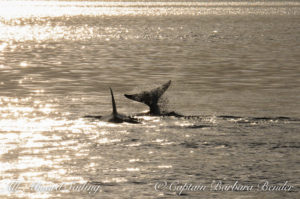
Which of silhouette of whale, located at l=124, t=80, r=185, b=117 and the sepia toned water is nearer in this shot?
the sepia toned water

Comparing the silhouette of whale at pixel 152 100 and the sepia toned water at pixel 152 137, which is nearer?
the sepia toned water at pixel 152 137

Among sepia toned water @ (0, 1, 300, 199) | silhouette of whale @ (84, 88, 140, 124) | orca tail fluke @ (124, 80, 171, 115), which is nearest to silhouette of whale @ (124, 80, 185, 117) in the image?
orca tail fluke @ (124, 80, 171, 115)

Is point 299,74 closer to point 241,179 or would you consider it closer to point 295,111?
point 295,111

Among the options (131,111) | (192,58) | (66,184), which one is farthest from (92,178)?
(192,58)

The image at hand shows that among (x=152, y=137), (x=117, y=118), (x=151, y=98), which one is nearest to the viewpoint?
(x=152, y=137)

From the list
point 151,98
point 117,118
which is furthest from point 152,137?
point 151,98

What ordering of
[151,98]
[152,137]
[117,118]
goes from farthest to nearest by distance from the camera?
[151,98]
[117,118]
[152,137]

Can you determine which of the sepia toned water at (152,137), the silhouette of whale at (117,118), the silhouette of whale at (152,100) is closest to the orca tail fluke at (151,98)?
the silhouette of whale at (152,100)

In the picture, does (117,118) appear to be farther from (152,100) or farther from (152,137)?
(152,137)

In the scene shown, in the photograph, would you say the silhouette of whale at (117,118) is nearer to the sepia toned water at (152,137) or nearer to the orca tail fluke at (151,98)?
the sepia toned water at (152,137)

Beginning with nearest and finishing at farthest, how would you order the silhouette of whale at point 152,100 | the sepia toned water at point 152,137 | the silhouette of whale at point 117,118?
the sepia toned water at point 152,137 < the silhouette of whale at point 117,118 < the silhouette of whale at point 152,100

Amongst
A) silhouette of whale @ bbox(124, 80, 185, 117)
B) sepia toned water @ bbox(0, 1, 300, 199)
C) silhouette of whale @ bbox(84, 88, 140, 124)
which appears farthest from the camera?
silhouette of whale @ bbox(124, 80, 185, 117)

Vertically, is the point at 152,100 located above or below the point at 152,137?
below

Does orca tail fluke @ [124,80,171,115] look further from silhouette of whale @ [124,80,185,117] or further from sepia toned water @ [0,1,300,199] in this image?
sepia toned water @ [0,1,300,199]
